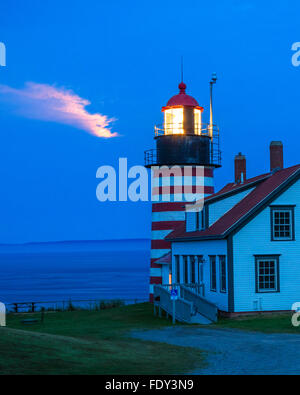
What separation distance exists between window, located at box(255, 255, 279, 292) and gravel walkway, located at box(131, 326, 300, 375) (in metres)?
5.12

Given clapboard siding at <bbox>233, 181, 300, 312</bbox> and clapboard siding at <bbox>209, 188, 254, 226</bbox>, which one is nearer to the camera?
clapboard siding at <bbox>233, 181, 300, 312</bbox>

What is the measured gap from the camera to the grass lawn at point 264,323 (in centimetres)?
2439

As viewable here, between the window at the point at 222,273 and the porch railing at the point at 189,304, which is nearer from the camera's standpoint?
the porch railing at the point at 189,304

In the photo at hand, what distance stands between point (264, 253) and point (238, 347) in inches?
423

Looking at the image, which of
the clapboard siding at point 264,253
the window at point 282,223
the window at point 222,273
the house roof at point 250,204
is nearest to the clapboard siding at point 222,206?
the house roof at point 250,204

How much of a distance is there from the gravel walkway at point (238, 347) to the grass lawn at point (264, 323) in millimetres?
1158

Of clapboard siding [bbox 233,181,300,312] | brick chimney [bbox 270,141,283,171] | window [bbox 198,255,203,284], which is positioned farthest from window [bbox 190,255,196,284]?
→ brick chimney [bbox 270,141,283,171]

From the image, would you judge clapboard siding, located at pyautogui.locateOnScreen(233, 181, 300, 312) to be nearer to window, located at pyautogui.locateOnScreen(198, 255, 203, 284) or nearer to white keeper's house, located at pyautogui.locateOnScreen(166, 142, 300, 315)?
white keeper's house, located at pyautogui.locateOnScreen(166, 142, 300, 315)

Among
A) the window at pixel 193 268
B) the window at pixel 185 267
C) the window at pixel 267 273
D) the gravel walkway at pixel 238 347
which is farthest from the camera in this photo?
the window at pixel 185 267

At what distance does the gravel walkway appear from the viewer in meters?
15.5

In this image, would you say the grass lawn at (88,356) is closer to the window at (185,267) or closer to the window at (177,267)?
the window at (185,267)

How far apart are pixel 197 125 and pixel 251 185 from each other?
9.09 m

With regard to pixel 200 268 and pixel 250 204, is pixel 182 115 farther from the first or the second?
pixel 250 204
